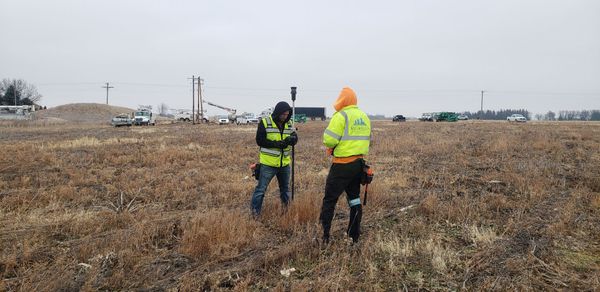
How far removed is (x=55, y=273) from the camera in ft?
11.0

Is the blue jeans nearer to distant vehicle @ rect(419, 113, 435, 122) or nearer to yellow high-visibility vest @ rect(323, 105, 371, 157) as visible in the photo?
yellow high-visibility vest @ rect(323, 105, 371, 157)

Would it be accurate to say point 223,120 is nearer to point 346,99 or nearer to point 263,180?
point 263,180

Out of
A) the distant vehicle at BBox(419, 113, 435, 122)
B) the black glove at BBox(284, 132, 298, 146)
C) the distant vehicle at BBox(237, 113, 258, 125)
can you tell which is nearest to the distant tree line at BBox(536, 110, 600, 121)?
the distant vehicle at BBox(419, 113, 435, 122)

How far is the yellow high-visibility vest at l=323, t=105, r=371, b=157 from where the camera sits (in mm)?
4012

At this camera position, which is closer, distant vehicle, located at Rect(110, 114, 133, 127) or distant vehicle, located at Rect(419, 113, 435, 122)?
distant vehicle, located at Rect(110, 114, 133, 127)

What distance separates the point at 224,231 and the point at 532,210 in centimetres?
529

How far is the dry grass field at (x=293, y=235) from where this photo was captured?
3438 mm

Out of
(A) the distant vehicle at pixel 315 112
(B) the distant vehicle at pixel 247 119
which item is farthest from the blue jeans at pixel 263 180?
(A) the distant vehicle at pixel 315 112

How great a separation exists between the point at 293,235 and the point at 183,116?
5269cm

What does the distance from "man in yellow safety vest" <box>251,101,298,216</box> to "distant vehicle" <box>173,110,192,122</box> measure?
51012mm

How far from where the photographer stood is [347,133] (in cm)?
404

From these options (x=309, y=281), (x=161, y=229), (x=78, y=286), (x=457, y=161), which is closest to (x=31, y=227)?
(x=161, y=229)

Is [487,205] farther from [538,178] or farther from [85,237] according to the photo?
[85,237]

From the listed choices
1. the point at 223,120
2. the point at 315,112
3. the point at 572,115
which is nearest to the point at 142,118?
the point at 223,120
